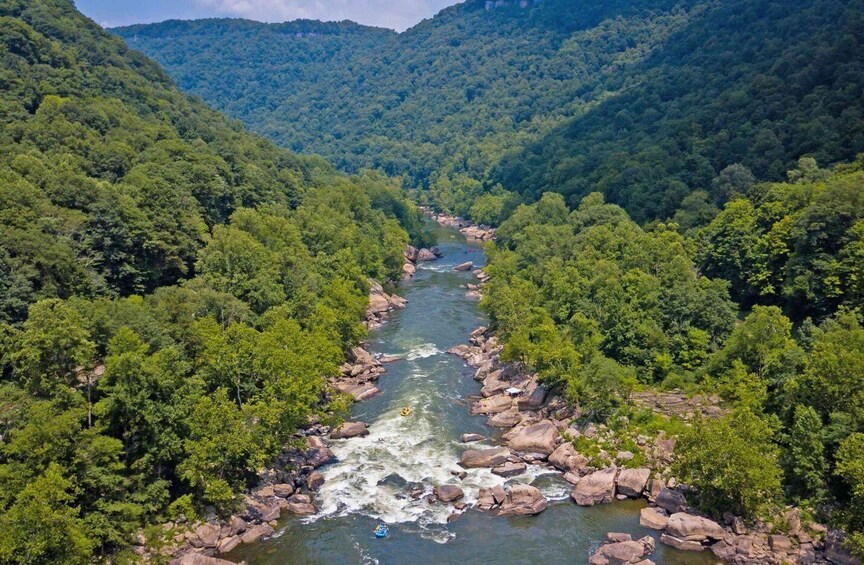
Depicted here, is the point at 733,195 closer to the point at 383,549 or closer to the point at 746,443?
the point at 746,443

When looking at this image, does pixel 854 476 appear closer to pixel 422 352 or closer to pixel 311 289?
pixel 422 352

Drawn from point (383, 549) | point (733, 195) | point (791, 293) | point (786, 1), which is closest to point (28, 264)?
point (383, 549)

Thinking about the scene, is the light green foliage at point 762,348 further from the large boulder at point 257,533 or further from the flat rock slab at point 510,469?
the large boulder at point 257,533

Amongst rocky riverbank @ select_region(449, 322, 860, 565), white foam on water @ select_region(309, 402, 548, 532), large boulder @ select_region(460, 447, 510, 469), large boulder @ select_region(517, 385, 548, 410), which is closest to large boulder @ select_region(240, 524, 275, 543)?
white foam on water @ select_region(309, 402, 548, 532)

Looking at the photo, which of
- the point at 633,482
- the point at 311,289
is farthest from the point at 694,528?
the point at 311,289

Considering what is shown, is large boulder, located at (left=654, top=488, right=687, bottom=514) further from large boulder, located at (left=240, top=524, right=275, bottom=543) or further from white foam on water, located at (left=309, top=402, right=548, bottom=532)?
large boulder, located at (left=240, top=524, right=275, bottom=543)
